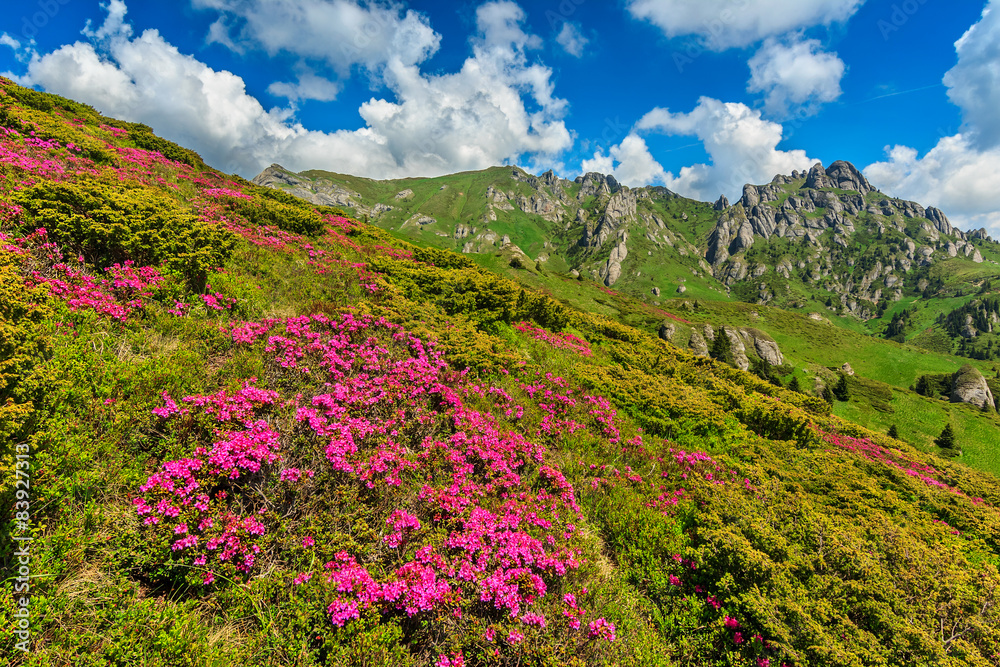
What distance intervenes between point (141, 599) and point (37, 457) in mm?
1877

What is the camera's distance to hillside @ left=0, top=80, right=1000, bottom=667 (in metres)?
3.61

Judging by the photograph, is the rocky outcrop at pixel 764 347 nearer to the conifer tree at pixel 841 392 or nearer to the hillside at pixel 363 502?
the conifer tree at pixel 841 392

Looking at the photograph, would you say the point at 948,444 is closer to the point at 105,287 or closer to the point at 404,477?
the point at 404,477

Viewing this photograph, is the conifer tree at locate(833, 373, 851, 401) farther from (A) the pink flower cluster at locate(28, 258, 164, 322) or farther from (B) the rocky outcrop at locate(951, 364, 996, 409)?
(A) the pink flower cluster at locate(28, 258, 164, 322)

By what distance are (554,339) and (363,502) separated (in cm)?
1175

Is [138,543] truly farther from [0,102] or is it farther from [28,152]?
[0,102]

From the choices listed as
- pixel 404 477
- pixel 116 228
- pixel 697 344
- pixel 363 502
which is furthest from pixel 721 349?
pixel 116 228

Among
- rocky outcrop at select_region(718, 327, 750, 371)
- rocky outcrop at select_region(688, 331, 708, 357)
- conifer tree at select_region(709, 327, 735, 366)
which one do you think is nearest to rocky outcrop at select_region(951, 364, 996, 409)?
rocky outcrop at select_region(718, 327, 750, 371)

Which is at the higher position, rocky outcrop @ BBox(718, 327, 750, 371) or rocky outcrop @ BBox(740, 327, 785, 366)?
rocky outcrop @ BBox(740, 327, 785, 366)

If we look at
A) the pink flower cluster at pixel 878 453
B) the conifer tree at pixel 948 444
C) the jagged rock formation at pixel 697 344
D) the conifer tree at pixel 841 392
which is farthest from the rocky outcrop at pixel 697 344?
the pink flower cluster at pixel 878 453

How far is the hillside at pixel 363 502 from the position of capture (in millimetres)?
3605

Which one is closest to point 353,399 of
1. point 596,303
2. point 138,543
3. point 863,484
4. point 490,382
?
point 138,543

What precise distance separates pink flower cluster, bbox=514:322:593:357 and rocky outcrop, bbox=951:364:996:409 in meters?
98.5

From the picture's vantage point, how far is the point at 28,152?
1213cm
